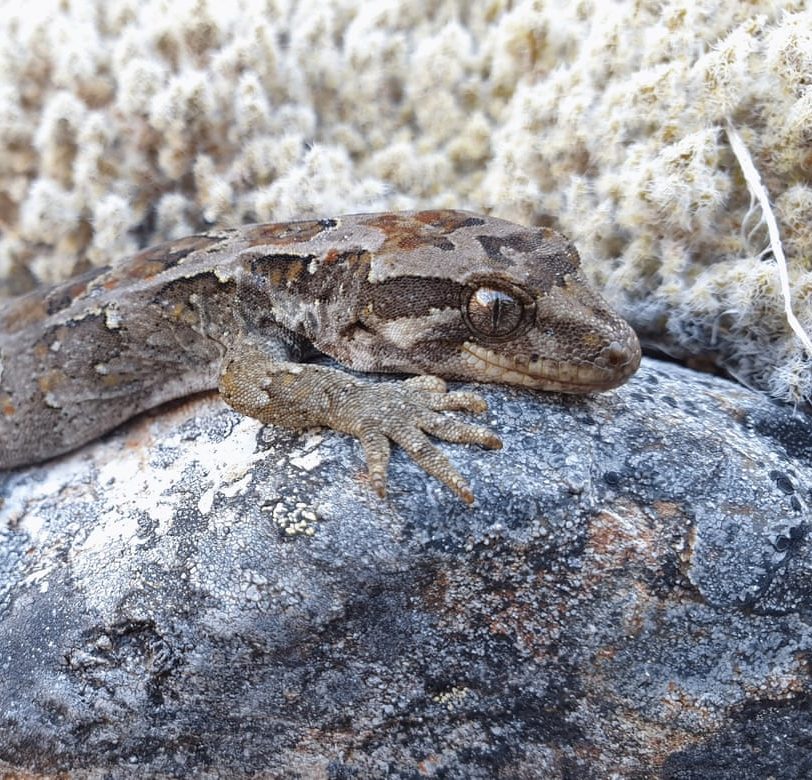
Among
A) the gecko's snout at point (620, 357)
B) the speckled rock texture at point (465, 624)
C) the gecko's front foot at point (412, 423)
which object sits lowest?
the speckled rock texture at point (465, 624)

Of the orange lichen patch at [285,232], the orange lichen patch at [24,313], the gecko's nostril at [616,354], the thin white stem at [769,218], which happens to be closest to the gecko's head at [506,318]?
the gecko's nostril at [616,354]

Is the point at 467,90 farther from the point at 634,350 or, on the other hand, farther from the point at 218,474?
the point at 218,474

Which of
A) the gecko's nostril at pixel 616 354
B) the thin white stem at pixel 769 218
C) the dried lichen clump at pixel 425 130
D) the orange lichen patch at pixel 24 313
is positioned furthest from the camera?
the orange lichen patch at pixel 24 313

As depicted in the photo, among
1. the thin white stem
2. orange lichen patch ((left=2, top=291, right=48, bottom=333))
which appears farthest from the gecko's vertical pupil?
orange lichen patch ((left=2, top=291, right=48, bottom=333))

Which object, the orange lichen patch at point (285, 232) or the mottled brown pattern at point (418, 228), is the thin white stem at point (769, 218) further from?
the orange lichen patch at point (285, 232)

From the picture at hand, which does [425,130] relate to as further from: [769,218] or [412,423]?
[412,423]

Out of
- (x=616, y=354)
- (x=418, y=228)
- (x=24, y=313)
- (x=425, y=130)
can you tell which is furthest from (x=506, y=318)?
(x=24, y=313)
